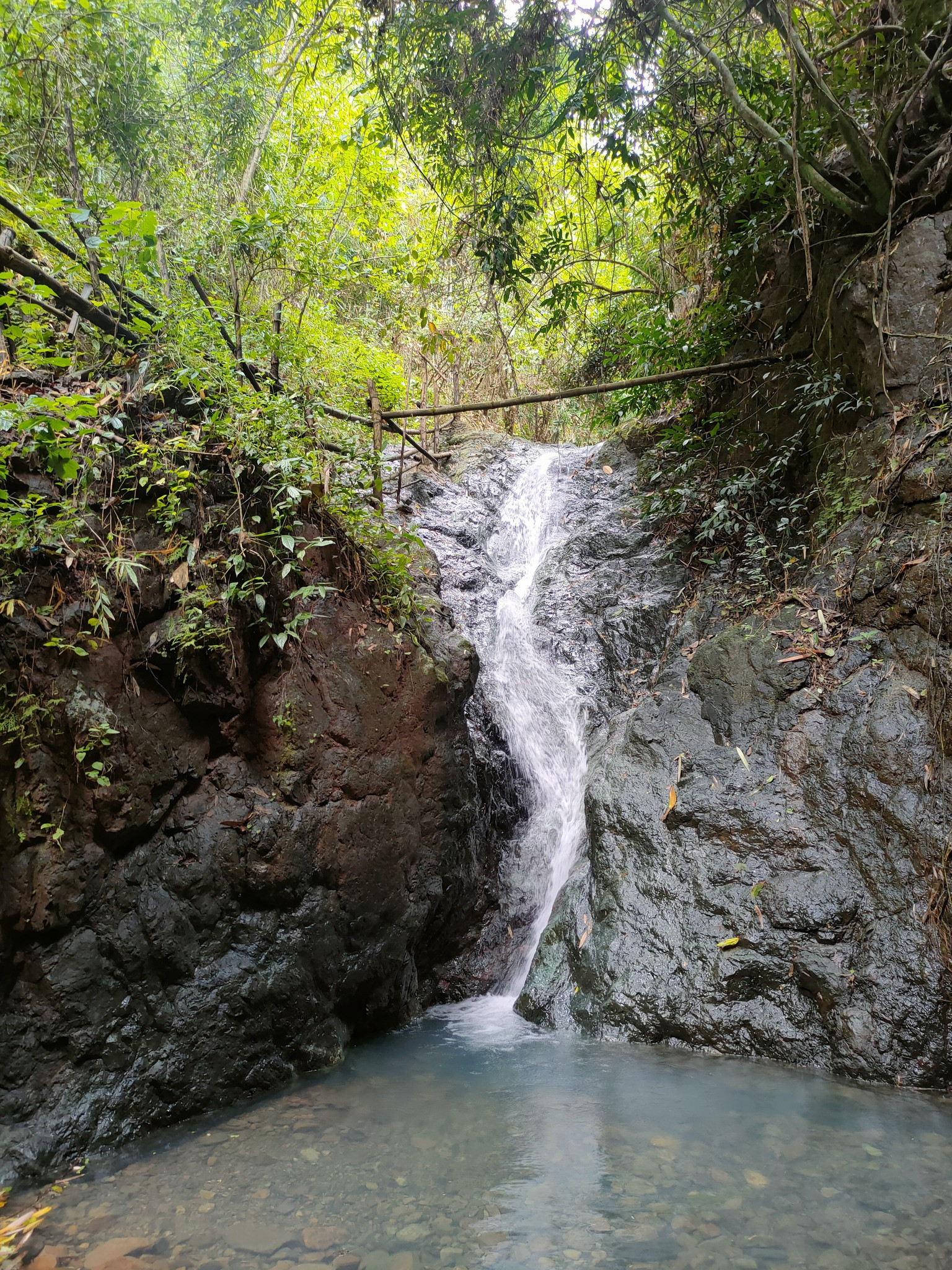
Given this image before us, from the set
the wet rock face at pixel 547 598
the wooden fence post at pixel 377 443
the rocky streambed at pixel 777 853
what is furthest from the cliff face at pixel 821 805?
the wooden fence post at pixel 377 443

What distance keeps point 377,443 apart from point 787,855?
389cm

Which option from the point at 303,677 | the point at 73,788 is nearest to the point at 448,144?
the point at 303,677

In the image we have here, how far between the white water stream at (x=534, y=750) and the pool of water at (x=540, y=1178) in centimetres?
123

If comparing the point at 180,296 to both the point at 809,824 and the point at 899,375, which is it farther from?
the point at 809,824

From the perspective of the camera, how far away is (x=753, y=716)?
483cm

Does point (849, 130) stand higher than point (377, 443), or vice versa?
point (849, 130)

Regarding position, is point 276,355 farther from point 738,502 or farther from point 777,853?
point 777,853

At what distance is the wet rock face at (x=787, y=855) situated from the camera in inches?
144

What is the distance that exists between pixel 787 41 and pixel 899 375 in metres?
2.17

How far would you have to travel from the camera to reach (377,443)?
5.05m

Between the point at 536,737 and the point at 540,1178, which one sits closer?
the point at 540,1178

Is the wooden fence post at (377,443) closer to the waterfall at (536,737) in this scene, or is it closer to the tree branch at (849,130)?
the waterfall at (536,737)

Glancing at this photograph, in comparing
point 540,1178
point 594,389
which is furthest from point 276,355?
point 540,1178

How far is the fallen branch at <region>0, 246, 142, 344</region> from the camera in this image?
11.1ft
